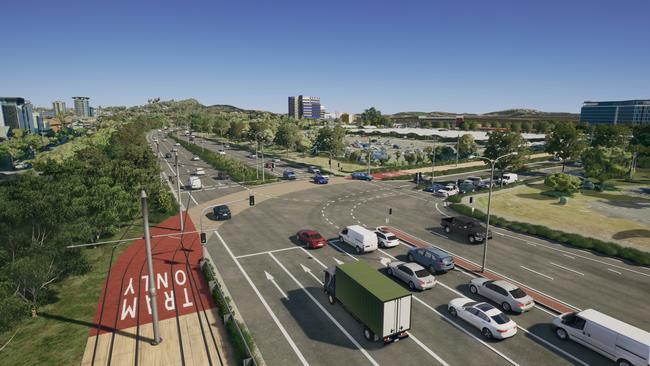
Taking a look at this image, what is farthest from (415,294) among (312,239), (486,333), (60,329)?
(60,329)

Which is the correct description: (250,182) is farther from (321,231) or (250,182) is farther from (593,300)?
(593,300)

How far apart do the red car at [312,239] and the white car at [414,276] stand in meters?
9.53

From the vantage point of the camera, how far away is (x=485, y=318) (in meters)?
21.0

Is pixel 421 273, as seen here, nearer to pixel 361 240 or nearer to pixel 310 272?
pixel 361 240

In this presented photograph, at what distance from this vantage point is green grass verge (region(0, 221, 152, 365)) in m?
19.3

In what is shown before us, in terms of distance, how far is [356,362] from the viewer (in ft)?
61.3

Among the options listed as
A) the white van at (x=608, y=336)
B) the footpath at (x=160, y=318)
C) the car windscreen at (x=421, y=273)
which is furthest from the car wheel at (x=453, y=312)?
the footpath at (x=160, y=318)

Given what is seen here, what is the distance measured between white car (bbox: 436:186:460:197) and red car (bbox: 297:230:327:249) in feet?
107

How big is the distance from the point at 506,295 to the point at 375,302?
10.9 m

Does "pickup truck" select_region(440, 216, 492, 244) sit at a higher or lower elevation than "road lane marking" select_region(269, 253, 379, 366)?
higher

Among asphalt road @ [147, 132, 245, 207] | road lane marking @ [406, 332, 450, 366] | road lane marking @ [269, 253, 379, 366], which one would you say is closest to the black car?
asphalt road @ [147, 132, 245, 207]

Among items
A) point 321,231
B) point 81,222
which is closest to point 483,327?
point 321,231

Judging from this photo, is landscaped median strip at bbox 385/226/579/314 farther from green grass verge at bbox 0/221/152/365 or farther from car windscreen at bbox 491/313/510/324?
green grass verge at bbox 0/221/152/365

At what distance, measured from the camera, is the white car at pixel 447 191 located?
200ft
